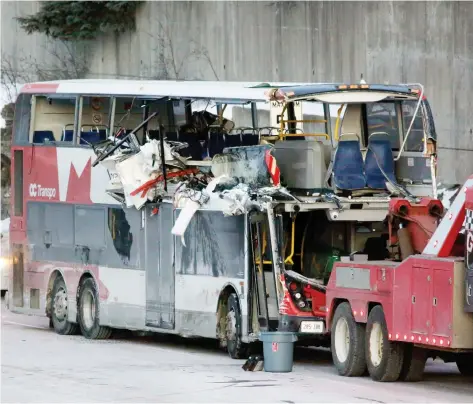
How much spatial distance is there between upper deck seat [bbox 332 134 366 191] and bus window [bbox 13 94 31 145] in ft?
26.9

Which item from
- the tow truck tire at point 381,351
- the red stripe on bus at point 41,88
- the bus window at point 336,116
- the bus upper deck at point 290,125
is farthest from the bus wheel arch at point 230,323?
the red stripe on bus at point 41,88

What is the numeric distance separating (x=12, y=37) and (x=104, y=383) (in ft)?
96.4

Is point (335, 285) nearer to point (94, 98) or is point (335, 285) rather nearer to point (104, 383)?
point (104, 383)

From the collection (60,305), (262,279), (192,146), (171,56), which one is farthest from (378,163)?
(171,56)

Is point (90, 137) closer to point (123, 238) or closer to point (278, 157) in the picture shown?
point (123, 238)

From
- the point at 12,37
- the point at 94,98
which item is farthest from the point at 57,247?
the point at 12,37

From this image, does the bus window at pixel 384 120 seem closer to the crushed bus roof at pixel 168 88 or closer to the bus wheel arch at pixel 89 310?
the crushed bus roof at pixel 168 88

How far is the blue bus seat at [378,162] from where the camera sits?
22.1 metres

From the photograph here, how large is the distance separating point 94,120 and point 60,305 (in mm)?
3344

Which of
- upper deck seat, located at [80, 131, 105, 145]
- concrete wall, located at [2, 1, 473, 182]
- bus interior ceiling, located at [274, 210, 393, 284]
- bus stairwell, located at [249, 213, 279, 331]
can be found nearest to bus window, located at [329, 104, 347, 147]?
bus interior ceiling, located at [274, 210, 393, 284]

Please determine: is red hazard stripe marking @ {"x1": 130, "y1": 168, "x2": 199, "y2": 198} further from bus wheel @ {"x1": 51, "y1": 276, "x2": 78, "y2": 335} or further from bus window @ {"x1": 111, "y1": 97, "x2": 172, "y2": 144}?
bus wheel @ {"x1": 51, "y1": 276, "x2": 78, "y2": 335}

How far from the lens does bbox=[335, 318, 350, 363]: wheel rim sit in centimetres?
1984

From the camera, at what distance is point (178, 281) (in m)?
23.8

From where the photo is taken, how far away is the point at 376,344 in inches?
751
